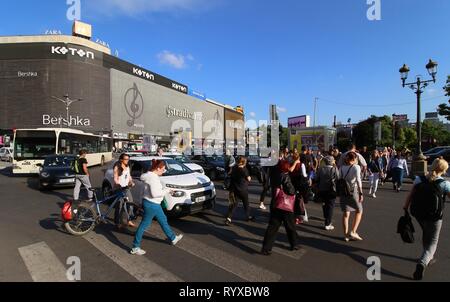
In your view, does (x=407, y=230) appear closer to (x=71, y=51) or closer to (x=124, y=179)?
(x=124, y=179)

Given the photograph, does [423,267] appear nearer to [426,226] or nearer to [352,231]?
[426,226]

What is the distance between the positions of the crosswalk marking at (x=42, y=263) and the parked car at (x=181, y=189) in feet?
6.99

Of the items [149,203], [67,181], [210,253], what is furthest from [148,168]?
[67,181]

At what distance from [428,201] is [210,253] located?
3.35 metres

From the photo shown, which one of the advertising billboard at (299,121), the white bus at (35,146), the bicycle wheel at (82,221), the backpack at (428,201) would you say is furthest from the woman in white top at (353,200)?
the advertising billboard at (299,121)

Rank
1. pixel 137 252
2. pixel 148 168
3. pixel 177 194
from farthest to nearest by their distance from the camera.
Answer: pixel 148 168
pixel 177 194
pixel 137 252

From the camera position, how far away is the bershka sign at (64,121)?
231 ft

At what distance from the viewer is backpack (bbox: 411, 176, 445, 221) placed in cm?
435

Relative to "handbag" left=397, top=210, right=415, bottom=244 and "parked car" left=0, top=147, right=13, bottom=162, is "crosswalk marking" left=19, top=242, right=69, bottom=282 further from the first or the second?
"parked car" left=0, top=147, right=13, bottom=162

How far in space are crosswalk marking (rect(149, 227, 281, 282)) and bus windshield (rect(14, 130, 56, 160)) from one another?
15.2 m

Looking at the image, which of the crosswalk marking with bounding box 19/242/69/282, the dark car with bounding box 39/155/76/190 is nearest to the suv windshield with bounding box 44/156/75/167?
the dark car with bounding box 39/155/76/190

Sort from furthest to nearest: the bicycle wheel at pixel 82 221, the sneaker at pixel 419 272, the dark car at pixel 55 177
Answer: the dark car at pixel 55 177 → the bicycle wheel at pixel 82 221 → the sneaker at pixel 419 272

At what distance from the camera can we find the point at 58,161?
46.6ft

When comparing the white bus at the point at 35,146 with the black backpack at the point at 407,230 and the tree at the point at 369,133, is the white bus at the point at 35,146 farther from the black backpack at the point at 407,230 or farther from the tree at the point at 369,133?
the tree at the point at 369,133
